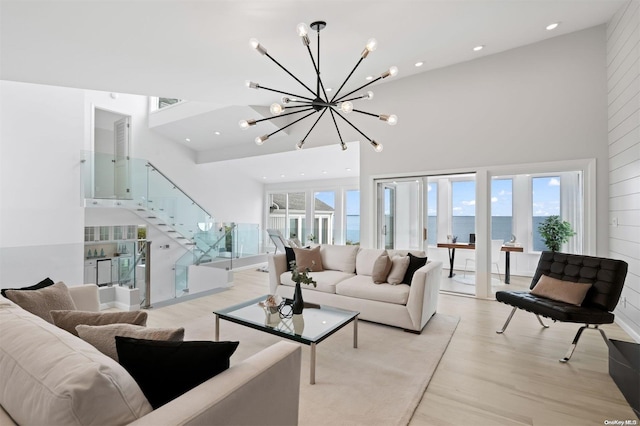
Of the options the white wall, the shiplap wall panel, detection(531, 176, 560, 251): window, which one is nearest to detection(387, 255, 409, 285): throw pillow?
the white wall

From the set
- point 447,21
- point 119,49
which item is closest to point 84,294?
point 119,49

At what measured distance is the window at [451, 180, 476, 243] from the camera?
7.16 m

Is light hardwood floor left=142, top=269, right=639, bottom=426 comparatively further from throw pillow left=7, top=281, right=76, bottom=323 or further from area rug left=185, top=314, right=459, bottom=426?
throw pillow left=7, top=281, right=76, bottom=323

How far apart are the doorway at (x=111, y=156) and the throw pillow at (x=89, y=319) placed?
5.92 meters

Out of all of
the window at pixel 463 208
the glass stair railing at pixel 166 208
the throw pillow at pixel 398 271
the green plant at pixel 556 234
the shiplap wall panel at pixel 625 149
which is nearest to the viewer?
the shiplap wall panel at pixel 625 149

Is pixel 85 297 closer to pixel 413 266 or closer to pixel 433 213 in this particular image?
pixel 413 266

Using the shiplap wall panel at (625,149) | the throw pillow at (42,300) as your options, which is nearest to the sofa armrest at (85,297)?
the throw pillow at (42,300)

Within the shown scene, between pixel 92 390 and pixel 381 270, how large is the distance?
127 inches

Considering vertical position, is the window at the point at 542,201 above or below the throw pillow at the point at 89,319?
above

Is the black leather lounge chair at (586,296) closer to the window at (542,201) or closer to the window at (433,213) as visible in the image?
the window at (542,201)

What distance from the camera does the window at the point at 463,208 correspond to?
23.5 feet

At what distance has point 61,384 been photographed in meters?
0.85

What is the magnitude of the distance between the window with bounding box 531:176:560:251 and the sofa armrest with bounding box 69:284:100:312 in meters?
7.33

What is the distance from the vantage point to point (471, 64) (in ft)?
15.2
